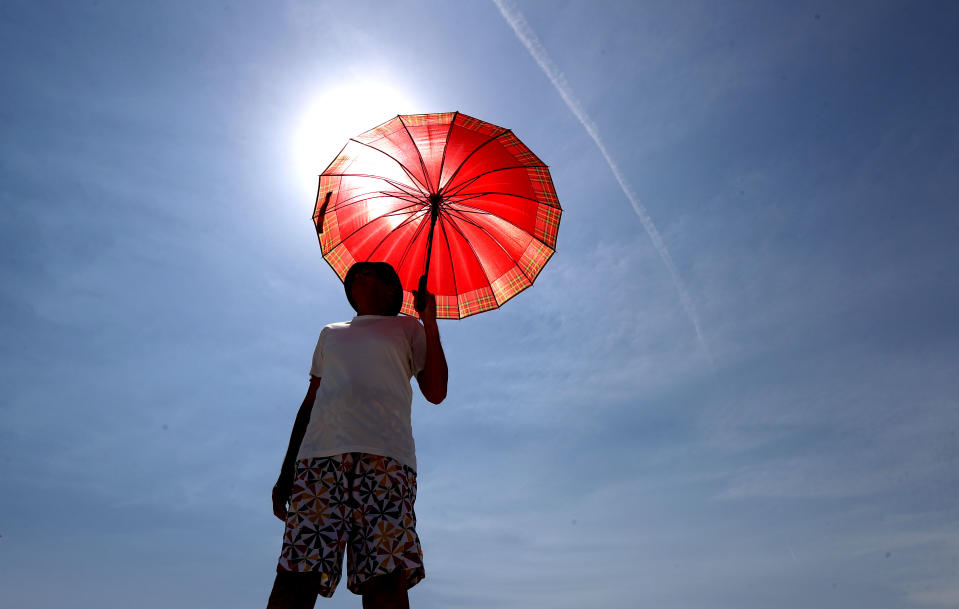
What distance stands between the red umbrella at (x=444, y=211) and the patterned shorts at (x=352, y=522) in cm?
229

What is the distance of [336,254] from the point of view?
5738 mm

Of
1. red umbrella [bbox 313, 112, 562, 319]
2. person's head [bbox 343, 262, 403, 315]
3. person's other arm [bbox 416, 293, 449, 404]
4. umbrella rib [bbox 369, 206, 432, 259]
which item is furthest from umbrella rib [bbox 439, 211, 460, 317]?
person's other arm [bbox 416, 293, 449, 404]

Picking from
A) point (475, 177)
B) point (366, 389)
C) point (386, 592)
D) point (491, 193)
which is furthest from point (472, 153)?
point (386, 592)

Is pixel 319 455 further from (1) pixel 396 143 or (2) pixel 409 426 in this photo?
(1) pixel 396 143

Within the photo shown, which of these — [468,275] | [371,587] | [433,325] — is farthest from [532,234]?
[371,587]

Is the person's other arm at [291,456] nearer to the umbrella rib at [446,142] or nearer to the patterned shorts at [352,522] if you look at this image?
the patterned shorts at [352,522]

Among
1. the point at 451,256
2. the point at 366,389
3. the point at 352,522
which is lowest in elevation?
the point at 352,522

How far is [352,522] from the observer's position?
11.6ft

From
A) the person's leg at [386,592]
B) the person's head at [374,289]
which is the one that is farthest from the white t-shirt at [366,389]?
the person's leg at [386,592]

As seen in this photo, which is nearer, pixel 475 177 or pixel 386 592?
pixel 386 592

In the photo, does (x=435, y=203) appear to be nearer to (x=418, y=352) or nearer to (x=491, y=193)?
(x=491, y=193)

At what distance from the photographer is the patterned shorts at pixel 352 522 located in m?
3.41

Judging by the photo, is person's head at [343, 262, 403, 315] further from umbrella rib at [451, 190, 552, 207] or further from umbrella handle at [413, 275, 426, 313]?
umbrella rib at [451, 190, 552, 207]

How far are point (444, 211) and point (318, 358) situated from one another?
2.11m
